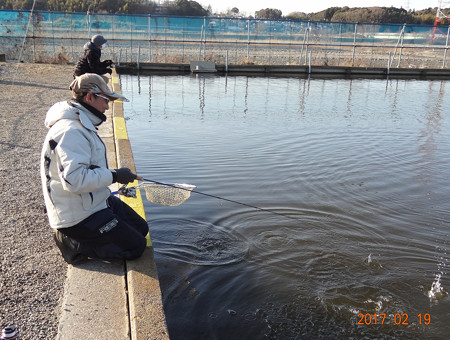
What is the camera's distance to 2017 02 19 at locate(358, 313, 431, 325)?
4.25 m

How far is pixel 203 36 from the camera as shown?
29641 mm

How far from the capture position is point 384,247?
18.4ft

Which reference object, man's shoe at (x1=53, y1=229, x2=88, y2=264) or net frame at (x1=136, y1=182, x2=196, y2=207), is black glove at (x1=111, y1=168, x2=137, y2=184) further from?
net frame at (x1=136, y1=182, x2=196, y2=207)

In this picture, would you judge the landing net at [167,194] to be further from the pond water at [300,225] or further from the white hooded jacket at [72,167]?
the white hooded jacket at [72,167]

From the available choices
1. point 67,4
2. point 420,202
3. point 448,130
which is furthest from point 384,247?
point 67,4

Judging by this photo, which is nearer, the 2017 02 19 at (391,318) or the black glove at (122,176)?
the black glove at (122,176)

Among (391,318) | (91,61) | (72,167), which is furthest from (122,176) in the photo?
(91,61)

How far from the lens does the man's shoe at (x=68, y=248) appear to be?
388 centimetres

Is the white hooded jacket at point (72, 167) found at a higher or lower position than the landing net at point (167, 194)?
higher

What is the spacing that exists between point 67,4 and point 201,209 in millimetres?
40831

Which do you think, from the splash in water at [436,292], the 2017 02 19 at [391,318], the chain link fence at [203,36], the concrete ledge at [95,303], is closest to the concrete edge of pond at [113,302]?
the concrete ledge at [95,303]

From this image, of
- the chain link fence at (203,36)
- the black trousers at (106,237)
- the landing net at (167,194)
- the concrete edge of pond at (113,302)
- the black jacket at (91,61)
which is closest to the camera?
the concrete edge of pond at (113,302)

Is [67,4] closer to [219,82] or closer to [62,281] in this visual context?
[219,82]

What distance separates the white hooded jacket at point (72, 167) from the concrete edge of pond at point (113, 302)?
0.49m
